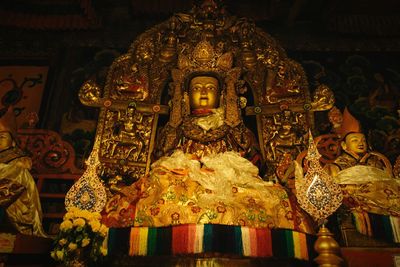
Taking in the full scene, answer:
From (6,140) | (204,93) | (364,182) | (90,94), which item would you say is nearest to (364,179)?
(364,182)

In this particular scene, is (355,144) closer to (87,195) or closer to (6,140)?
(87,195)

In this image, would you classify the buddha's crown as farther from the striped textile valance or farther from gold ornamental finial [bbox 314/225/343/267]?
gold ornamental finial [bbox 314/225/343/267]

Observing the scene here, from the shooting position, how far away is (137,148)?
162 inches

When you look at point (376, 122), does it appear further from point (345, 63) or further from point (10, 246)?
point (10, 246)

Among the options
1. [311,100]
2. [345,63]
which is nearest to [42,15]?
[311,100]

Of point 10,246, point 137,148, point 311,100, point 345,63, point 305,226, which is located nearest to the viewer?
point 10,246

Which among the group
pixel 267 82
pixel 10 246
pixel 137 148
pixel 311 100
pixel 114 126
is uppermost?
pixel 267 82

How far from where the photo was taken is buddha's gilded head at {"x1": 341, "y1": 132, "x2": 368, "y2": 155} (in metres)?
3.69

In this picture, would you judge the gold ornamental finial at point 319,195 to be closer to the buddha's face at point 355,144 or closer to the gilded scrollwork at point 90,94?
the buddha's face at point 355,144

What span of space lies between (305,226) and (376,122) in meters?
2.61

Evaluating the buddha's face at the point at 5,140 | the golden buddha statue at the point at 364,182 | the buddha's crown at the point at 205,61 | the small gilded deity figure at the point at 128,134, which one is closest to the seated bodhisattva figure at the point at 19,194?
the buddha's face at the point at 5,140

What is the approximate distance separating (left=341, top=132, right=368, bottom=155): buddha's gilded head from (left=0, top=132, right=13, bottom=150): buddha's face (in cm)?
385

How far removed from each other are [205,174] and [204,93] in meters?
1.44

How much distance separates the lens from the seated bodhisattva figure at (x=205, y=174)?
2836 millimetres
